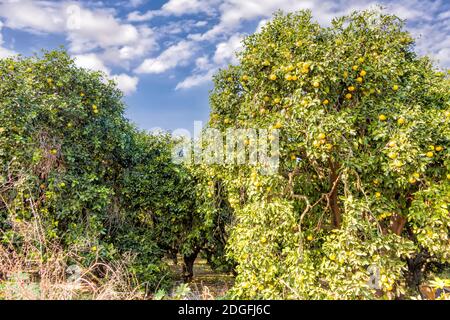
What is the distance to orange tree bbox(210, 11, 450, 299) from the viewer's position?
368cm

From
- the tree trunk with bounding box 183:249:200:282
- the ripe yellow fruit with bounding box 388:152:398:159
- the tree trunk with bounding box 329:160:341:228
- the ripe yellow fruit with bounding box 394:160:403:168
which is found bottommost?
the tree trunk with bounding box 183:249:200:282

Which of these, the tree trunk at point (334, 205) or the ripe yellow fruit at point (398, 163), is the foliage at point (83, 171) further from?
the ripe yellow fruit at point (398, 163)

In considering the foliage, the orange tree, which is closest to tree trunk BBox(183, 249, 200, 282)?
the foliage

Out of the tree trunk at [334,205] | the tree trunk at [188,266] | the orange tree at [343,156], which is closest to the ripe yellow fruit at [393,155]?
the orange tree at [343,156]

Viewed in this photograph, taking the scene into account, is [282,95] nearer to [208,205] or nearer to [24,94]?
[208,205]

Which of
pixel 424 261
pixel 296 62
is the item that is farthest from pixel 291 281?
pixel 424 261

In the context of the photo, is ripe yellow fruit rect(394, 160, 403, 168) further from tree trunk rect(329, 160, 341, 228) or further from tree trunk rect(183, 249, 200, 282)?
tree trunk rect(183, 249, 200, 282)

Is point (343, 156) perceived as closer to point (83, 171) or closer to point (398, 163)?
point (398, 163)

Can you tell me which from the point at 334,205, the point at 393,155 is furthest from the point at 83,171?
the point at 393,155

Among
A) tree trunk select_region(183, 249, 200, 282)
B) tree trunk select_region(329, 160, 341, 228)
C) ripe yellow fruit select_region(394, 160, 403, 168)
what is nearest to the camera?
ripe yellow fruit select_region(394, 160, 403, 168)

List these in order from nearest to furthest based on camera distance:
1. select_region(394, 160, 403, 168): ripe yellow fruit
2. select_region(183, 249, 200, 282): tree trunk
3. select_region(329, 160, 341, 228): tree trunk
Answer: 1. select_region(394, 160, 403, 168): ripe yellow fruit
2. select_region(329, 160, 341, 228): tree trunk
3. select_region(183, 249, 200, 282): tree trunk

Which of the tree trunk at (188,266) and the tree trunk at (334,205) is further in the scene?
the tree trunk at (188,266)

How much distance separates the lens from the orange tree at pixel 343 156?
12.1 ft

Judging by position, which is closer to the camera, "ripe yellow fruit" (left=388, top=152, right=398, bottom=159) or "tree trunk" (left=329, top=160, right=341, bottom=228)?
"ripe yellow fruit" (left=388, top=152, right=398, bottom=159)
